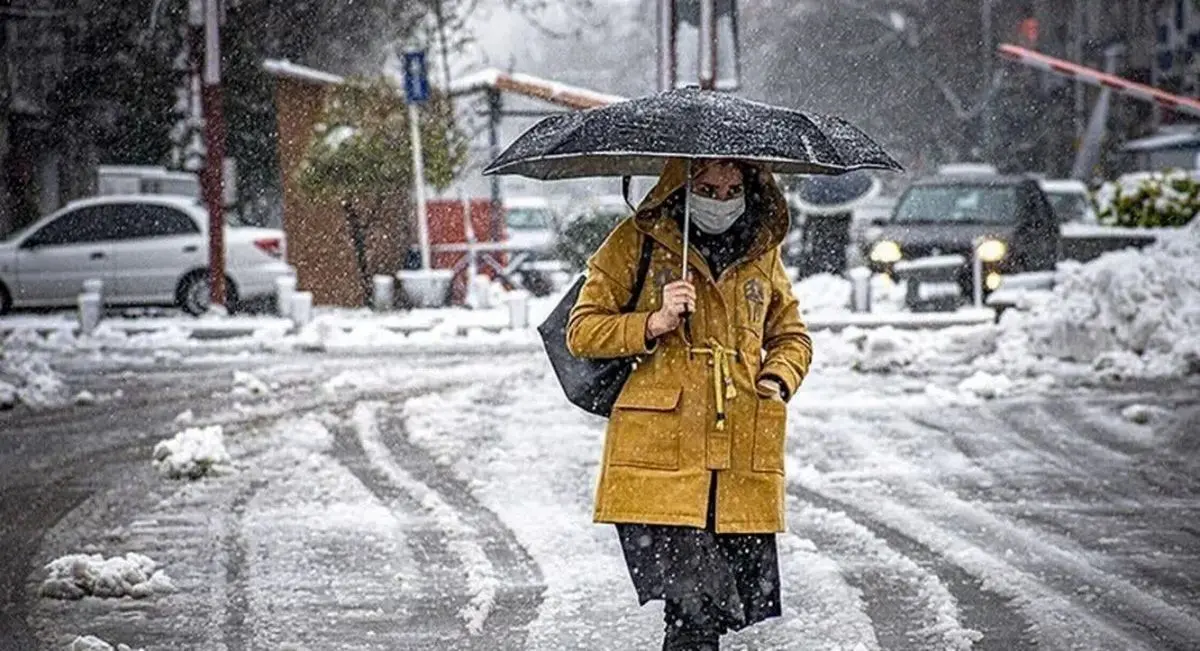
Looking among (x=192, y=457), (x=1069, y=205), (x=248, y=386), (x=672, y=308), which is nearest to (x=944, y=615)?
(x=672, y=308)

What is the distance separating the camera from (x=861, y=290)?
21.5m

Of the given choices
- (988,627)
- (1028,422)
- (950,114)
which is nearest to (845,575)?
(988,627)

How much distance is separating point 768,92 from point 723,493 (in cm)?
4669

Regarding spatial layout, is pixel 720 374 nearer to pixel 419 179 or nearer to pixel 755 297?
pixel 755 297

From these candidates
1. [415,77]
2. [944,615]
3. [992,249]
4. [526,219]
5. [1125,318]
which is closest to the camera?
[944,615]

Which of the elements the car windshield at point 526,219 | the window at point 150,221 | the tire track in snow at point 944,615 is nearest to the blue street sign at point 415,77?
the window at point 150,221

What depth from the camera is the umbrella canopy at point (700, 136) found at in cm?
517

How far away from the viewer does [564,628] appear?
7035 millimetres

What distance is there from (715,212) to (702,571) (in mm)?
932

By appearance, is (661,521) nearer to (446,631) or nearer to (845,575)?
(446,631)

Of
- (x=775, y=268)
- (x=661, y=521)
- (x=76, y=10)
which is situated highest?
(x=76, y=10)

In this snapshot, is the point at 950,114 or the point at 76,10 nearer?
the point at 76,10

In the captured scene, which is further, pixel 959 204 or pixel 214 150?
pixel 214 150

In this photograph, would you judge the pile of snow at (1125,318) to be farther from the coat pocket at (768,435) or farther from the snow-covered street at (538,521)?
the coat pocket at (768,435)
